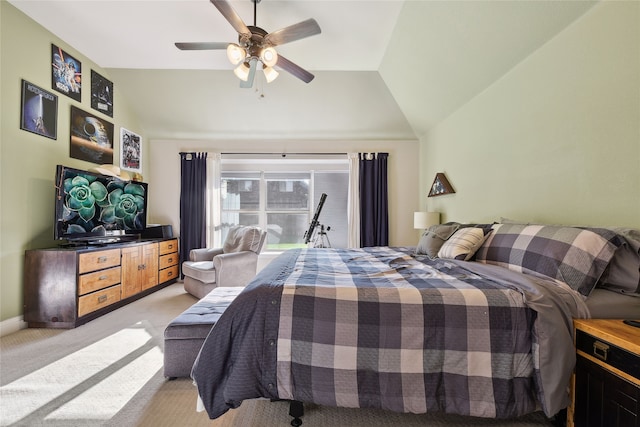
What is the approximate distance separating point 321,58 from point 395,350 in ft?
10.2

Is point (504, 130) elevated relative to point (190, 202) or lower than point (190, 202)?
elevated

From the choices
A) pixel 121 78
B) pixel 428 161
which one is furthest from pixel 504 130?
pixel 121 78

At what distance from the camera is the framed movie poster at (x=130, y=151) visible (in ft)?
12.6

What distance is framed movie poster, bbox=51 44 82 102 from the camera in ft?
9.23

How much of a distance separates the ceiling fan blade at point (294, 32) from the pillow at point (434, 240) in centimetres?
195

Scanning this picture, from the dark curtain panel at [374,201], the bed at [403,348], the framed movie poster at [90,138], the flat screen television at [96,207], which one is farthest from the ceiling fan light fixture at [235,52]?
the dark curtain panel at [374,201]

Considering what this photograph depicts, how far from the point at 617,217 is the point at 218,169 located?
14.8 ft

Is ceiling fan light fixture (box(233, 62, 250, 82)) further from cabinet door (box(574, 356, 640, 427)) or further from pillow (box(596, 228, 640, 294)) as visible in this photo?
cabinet door (box(574, 356, 640, 427))

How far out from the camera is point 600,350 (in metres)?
1.08

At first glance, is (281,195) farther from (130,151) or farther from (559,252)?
(559,252)

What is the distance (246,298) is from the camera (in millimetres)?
1260

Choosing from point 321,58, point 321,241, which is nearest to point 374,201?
point 321,241

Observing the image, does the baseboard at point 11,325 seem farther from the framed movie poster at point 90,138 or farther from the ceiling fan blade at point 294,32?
the ceiling fan blade at point 294,32

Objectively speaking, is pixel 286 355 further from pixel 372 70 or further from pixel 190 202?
pixel 190 202
